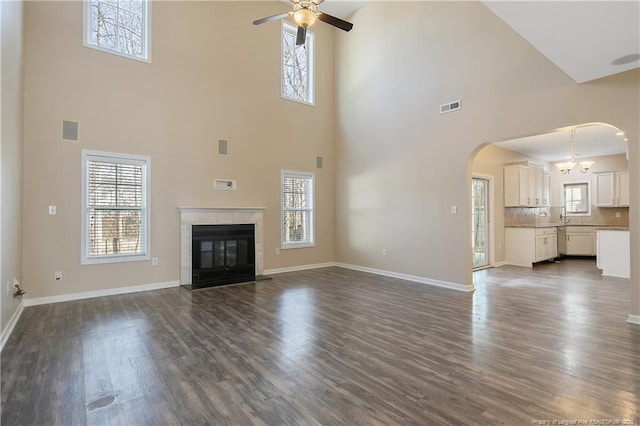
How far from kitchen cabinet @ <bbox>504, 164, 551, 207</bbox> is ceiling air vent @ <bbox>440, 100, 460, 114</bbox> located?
382 centimetres

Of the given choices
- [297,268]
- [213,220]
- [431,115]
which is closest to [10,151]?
[213,220]

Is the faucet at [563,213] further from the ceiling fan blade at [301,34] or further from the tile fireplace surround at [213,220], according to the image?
the ceiling fan blade at [301,34]

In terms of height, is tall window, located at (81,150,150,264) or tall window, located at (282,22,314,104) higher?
tall window, located at (282,22,314,104)

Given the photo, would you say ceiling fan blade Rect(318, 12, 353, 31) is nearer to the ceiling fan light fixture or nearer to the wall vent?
the ceiling fan light fixture

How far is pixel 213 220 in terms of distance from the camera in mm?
5957

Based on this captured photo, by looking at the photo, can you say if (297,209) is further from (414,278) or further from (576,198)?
(576,198)

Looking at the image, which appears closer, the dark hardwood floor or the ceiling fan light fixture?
the dark hardwood floor

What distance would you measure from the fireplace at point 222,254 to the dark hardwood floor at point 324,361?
979mm

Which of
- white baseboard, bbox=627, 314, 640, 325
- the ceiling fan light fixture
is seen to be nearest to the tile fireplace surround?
the ceiling fan light fixture

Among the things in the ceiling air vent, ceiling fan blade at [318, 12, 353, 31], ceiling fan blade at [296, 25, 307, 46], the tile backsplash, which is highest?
ceiling fan blade at [318, 12, 353, 31]

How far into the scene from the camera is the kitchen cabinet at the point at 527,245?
779 cm

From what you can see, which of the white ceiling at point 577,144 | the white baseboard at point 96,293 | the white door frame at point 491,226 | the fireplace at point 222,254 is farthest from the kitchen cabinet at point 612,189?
the white baseboard at point 96,293

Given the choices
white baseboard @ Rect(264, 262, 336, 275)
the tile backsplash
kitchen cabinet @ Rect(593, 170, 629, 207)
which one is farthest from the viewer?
kitchen cabinet @ Rect(593, 170, 629, 207)

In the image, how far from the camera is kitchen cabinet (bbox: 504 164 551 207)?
8086 mm
